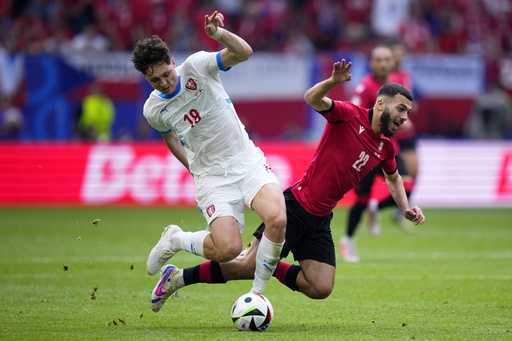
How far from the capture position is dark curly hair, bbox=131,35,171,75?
5.86m

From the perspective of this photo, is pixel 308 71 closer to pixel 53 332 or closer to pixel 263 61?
pixel 263 61

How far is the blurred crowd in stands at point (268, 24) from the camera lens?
19609 mm

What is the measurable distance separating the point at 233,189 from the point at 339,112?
104 cm

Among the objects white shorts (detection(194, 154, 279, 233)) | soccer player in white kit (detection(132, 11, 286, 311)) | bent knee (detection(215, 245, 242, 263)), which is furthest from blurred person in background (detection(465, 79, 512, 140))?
bent knee (detection(215, 245, 242, 263))

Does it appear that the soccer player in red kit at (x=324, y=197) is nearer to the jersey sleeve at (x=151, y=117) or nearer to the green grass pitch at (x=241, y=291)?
the green grass pitch at (x=241, y=291)

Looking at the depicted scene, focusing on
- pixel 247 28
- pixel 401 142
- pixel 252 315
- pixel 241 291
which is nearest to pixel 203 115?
pixel 252 315

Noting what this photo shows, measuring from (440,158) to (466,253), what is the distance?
5.85 metres

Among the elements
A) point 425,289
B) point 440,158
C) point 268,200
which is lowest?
point 440,158

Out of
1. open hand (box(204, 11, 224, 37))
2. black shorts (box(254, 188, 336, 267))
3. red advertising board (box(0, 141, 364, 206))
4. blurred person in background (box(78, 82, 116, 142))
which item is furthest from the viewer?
blurred person in background (box(78, 82, 116, 142))

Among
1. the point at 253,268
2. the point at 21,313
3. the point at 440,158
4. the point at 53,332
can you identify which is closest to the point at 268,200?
the point at 253,268

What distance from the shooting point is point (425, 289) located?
7.90 m

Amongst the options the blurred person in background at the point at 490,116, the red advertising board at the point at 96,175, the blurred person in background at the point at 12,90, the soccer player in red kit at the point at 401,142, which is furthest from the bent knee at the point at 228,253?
the blurred person in background at the point at 490,116

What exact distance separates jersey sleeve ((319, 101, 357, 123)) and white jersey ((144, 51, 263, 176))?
77 centimetres

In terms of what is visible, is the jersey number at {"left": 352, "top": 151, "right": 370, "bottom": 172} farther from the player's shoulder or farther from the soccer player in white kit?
the player's shoulder
